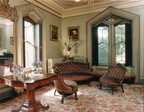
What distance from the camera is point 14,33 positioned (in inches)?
145

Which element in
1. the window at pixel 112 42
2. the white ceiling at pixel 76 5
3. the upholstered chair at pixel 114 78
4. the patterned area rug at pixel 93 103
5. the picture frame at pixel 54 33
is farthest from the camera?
the picture frame at pixel 54 33

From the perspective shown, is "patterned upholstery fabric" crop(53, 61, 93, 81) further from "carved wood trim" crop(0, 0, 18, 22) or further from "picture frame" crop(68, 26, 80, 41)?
"carved wood trim" crop(0, 0, 18, 22)

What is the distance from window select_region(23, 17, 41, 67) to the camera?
457cm

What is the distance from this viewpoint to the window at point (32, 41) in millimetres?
4566

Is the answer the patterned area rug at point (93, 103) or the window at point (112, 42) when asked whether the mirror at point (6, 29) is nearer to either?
the patterned area rug at point (93, 103)

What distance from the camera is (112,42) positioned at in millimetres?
5336

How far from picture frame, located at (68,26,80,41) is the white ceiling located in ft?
2.28

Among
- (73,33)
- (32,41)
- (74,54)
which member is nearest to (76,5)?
(73,33)

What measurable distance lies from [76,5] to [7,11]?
294cm

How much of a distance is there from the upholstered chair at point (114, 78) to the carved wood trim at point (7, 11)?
11.5 feet

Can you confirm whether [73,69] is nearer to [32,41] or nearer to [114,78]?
[114,78]

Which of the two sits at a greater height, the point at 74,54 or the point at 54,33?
the point at 54,33

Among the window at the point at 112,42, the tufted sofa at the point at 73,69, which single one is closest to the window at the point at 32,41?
the tufted sofa at the point at 73,69

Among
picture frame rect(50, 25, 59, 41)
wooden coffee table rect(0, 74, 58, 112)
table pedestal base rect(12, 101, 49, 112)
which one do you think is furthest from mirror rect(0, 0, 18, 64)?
picture frame rect(50, 25, 59, 41)
